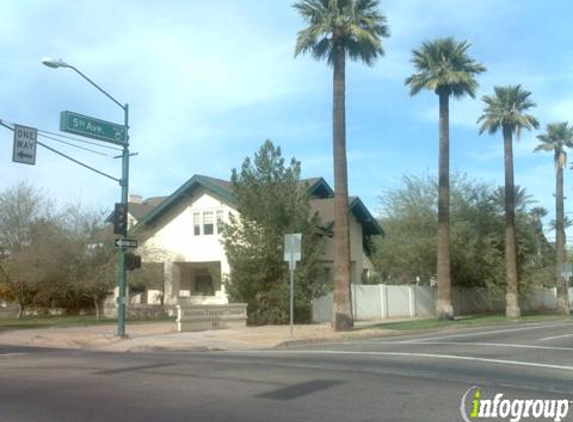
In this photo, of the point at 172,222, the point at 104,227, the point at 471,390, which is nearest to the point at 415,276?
the point at 172,222

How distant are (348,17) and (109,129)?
10434 mm

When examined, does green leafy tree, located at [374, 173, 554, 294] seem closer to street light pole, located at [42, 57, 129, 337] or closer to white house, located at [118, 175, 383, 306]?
white house, located at [118, 175, 383, 306]

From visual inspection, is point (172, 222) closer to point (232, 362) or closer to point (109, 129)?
point (109, 129)

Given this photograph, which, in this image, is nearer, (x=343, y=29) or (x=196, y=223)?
(x=343, y=29)

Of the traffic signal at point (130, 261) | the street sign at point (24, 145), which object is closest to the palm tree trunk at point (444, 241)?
the traffic signal at point (130, 261)

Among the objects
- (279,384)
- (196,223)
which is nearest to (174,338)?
(279,384)

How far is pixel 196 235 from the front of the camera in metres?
38.4

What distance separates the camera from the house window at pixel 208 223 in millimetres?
37844

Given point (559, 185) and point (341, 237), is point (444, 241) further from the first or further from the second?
point (559, 185)

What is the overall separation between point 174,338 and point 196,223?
51.6 feet

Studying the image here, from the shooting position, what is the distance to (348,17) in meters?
27.5

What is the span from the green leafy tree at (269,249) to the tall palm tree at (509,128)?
13.5 meters

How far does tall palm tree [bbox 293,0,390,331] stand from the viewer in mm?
26453

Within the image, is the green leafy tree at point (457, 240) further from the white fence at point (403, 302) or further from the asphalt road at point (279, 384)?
the asphalt road at point (279, 384)
